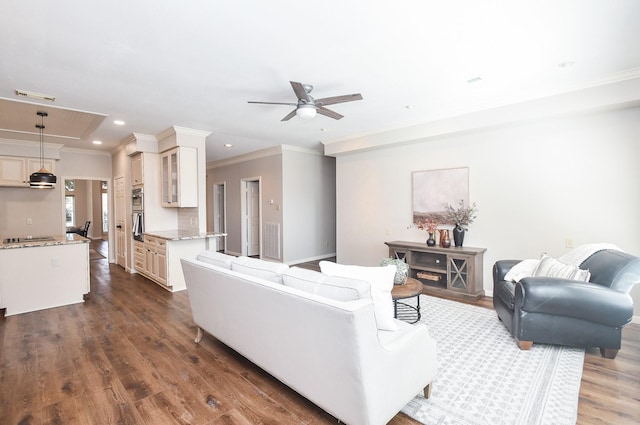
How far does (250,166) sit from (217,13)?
214 inches

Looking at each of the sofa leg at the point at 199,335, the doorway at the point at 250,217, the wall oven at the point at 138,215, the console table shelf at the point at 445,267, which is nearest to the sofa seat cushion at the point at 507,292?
the console table shelf at the point at 445,267

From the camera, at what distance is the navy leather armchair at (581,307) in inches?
99.1

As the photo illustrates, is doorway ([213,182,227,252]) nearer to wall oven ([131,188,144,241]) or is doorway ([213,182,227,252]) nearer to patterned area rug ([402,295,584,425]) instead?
wall oven ([131,188,144,241])

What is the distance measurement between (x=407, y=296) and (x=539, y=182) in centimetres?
256

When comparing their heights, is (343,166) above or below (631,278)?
above

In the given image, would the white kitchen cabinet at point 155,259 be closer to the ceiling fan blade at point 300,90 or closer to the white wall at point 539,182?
the ceiling fan blade at point 300,90

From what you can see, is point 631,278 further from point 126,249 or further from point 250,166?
point 126,249

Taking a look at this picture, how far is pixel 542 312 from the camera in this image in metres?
2.65

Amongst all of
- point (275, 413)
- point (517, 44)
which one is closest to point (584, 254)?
point (517, 44)

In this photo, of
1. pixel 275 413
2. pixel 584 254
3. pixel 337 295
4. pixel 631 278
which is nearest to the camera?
pixel 337 295

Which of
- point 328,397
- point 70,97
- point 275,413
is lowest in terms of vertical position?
point 275,413

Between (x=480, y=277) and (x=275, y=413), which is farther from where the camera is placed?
(x=480, y=277)

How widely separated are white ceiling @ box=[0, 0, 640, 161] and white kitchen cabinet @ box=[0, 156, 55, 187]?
182 cm

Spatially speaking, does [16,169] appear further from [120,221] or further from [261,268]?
[261,268]
